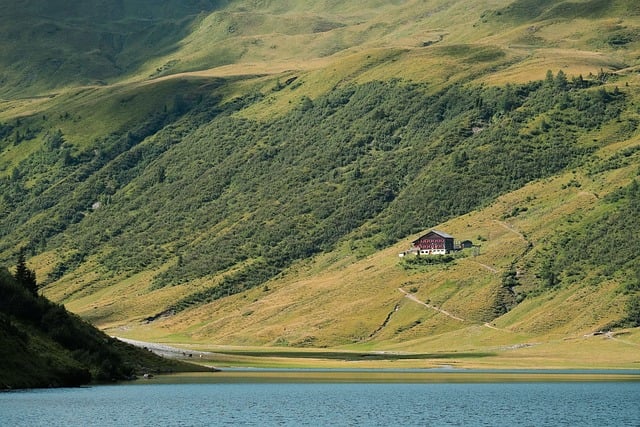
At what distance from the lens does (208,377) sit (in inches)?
7288

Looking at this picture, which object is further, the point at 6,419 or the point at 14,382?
the point at 14,382

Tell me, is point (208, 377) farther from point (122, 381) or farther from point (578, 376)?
point (578, 376)

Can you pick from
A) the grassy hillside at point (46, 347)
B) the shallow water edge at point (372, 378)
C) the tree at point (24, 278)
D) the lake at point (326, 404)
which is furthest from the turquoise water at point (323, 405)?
the tree at point (24, 278)

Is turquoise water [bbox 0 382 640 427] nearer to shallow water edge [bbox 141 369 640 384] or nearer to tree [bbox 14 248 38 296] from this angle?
shallow water edge [bbox 141 369 640 384]

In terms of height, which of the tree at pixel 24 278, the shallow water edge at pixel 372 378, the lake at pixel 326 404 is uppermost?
the tree at pixel 24 278

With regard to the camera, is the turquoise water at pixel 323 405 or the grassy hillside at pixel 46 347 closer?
the turquoise water at pixel 323 405

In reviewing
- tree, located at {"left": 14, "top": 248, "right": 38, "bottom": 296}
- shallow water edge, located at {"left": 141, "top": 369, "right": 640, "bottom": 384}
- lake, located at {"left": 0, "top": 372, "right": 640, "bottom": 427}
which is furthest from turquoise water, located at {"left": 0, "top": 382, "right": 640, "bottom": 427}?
tree, located at {"left": 14, "top": 248, "right": 38, "bottom": 296}

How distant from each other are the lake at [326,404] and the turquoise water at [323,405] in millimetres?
97

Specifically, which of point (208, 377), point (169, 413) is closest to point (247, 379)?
point (208, 377)

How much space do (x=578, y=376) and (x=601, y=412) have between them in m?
75.1

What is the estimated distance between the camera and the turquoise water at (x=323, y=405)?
11156 centimetres

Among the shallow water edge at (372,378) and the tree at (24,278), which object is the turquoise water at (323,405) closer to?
the shallow water edge at (372,378)

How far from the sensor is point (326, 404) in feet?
436

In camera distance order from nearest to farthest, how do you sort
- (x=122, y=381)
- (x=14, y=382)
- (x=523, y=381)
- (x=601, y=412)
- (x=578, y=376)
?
1. (x=601, y=412)
2. (x=14, y=382)
3. (x=122, y=381)
4. (x=523, y=381)
5. (x=578, y=376)
